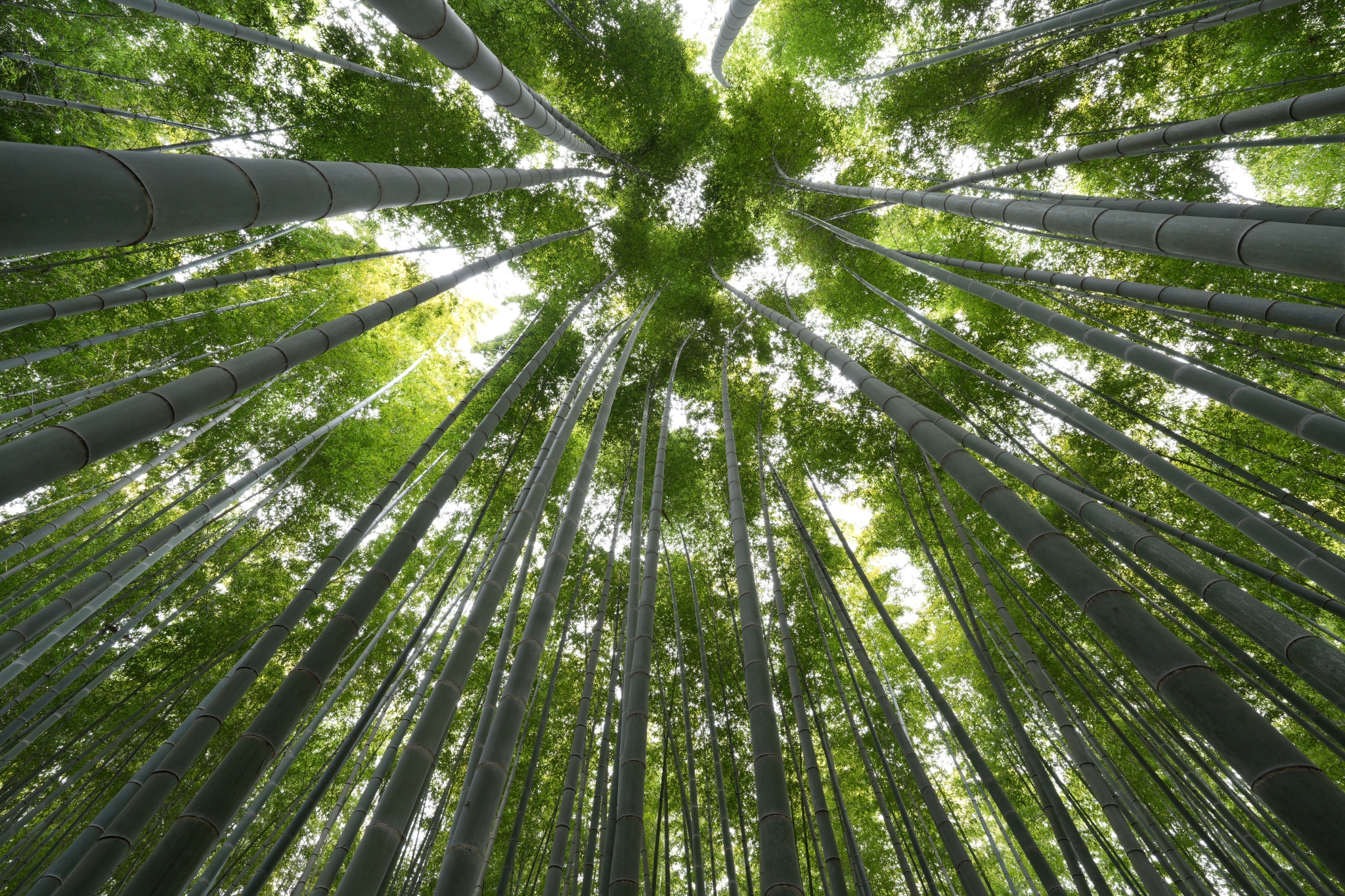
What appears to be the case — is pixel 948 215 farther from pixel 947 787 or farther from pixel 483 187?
pixel 947 787

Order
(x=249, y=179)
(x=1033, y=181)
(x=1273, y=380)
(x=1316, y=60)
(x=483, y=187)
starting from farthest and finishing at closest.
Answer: (x=1033, y=181), (x=1273, y=380), (x=1316, y=60), (x=483, y=187), (x=249, y=179)

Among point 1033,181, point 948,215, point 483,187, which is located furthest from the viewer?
point 948,215

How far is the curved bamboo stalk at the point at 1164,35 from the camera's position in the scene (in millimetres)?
2730

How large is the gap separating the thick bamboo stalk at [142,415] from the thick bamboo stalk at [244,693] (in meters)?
0.71

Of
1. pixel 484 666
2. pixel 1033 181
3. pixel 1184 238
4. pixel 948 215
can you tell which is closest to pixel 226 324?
pixel 484 666

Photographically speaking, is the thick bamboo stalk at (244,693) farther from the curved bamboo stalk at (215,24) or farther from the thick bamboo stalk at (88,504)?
the curved bamboo stalk at (215,24)

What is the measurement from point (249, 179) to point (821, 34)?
701cm

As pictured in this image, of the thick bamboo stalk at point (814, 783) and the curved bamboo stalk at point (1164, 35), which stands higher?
the curved bamboo stalk at point (1164, 35)

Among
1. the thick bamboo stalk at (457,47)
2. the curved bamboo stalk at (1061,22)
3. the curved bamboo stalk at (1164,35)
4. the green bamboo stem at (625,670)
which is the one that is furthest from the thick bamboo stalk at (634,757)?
the curved bamboo stalk at (1061,22)

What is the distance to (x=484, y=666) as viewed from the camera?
19.4ft

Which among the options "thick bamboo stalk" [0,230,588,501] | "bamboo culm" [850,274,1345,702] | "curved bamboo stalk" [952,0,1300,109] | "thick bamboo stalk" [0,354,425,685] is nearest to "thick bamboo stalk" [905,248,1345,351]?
"bamboo culm" [850,274,1345,702]

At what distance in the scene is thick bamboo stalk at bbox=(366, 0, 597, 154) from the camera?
178cm

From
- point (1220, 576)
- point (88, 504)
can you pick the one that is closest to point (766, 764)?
point (1220, 576)

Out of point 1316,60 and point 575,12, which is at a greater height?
point 575,12
